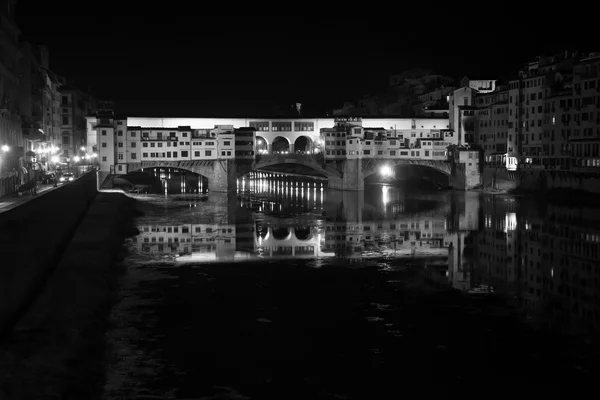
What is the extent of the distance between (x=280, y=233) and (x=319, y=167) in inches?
1140

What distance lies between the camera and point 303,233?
1366 inches

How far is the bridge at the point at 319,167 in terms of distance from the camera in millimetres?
60188

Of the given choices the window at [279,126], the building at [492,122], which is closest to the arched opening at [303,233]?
the building at [492,122]

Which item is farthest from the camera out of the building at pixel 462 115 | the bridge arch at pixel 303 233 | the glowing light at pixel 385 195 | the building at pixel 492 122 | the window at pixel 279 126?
the window at pixel 279 126

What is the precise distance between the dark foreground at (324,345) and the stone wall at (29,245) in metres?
2.39

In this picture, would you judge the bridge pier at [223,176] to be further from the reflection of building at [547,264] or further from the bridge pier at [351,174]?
the reflection of building at [547,264]

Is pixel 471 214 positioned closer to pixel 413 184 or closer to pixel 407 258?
pixel 407 258

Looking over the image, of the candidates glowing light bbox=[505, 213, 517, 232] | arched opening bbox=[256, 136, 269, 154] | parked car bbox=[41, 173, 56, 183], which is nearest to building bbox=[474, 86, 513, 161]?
glowing light bbox=[505, 213, 517, 232]

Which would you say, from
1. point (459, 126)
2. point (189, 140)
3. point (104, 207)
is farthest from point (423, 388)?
point (459, 126)

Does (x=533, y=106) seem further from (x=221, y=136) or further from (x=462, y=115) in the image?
(x=221, y=136)

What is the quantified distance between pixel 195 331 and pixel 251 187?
54.4m

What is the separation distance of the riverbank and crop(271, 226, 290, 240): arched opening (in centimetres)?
1118

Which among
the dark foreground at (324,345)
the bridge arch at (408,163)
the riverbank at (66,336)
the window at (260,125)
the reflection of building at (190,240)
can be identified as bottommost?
the dark foreground at (324,345)

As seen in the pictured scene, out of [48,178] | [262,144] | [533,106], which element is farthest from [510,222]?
[262,144]
